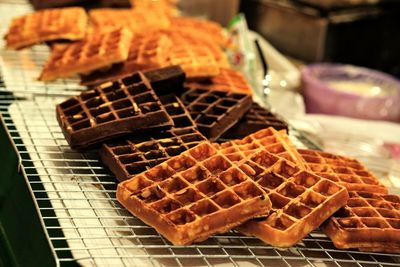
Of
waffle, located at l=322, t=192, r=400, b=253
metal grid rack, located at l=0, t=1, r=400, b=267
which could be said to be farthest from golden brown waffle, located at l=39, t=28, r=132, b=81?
waffle, located at l=322, t=192, r=400, b=253

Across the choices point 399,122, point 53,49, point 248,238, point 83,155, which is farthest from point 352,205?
point 399,122

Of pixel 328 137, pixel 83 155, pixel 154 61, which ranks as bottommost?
pixel 328 137

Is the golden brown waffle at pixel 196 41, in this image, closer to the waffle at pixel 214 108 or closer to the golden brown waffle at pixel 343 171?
the waffle at pixel 214 108

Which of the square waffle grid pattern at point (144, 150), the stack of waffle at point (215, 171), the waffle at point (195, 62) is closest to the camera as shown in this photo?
the stack of waffle at point (215, 171)

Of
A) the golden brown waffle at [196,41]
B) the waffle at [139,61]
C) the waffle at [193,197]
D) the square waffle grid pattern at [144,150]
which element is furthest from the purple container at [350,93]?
the waffle at [193,197]

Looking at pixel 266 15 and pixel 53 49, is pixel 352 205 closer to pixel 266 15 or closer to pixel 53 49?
pixel 53 49
